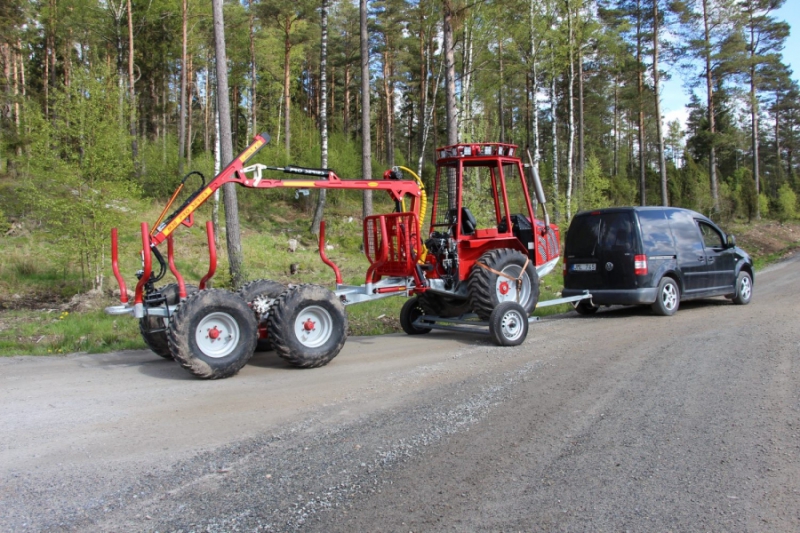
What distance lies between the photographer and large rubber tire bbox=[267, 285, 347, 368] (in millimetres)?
7355

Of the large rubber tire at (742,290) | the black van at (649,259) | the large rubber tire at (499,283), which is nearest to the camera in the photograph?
the large rubber tire at (499,283)

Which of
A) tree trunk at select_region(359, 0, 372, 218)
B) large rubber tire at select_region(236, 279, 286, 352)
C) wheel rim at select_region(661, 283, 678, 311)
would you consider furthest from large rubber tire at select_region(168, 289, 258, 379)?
tree trunk at select_region(359, 0, 372, 218)

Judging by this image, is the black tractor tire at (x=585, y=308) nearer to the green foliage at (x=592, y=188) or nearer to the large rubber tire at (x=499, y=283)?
the large rubber tire at (x=499, y=283)

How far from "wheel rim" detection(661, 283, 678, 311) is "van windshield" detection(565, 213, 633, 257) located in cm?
110

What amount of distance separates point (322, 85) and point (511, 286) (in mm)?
20163

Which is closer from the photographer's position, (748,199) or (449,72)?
(449,72)

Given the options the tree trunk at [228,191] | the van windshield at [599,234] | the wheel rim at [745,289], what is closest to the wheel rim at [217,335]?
the tree trunk at [228,191]

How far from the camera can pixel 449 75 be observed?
16.5m

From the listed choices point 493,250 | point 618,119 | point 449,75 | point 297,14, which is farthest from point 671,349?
point 618,119

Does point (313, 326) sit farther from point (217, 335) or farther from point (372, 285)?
point (372, 285)

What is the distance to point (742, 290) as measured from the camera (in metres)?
12.8

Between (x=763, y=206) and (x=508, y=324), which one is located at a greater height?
(x=763, y=206)

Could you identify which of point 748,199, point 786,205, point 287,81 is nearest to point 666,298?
point 287,81

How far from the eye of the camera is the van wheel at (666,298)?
11344 mm
